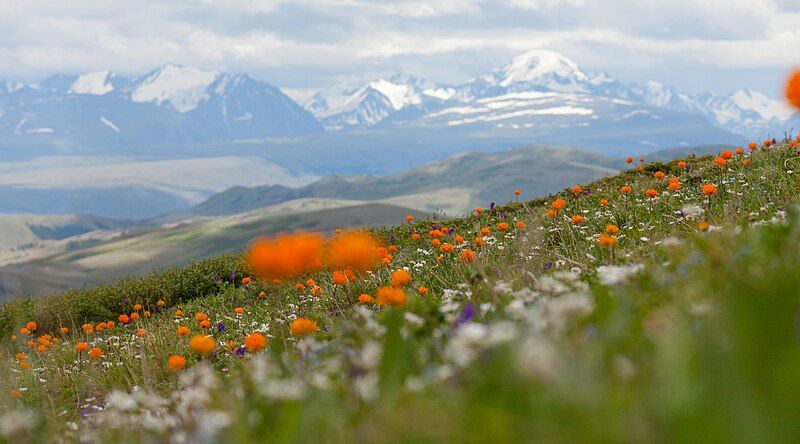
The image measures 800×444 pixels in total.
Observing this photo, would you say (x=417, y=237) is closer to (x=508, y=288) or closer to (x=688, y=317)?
(x=508, y=288)

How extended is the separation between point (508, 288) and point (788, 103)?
223 cm

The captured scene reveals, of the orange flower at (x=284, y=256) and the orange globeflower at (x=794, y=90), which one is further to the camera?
the orange globeflower at (x=794, y=90)

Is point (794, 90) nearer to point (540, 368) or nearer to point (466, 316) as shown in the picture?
point (466, 316)

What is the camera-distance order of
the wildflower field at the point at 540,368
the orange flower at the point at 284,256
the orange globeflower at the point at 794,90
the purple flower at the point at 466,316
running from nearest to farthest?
the wildflower field at the point at 540,368 < the orange flower at the point at 284,256 < the purple flower at the point at 466,316 < the orange globeflower at the point at 794,90

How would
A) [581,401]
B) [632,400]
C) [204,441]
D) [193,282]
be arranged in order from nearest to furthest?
[581,401]
[632,400]
[204,441]
[193,282]

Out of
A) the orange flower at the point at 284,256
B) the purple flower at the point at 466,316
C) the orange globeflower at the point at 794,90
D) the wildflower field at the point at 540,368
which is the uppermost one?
the orange globeflower at the point at 794,90

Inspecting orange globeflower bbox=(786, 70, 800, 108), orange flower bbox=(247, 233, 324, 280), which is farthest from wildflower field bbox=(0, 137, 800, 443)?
orange globeflower bbox=(786, 70, 800, 108)

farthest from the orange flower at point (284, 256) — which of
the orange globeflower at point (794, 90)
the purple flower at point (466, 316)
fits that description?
the orange globeflower at point (794, 90)

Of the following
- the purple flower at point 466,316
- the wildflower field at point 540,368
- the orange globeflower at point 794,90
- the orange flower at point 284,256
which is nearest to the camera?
the wildflower field at point 540,368

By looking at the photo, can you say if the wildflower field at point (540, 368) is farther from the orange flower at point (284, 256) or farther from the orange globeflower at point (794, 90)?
the orange globeflower at point (794, 90)

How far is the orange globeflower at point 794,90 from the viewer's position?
457 centimetres

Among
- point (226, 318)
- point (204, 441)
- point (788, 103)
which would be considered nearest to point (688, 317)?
point (204, 441)

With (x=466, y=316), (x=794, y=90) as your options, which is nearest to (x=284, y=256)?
(x=466, y=316)

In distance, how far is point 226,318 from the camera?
39.5ft
